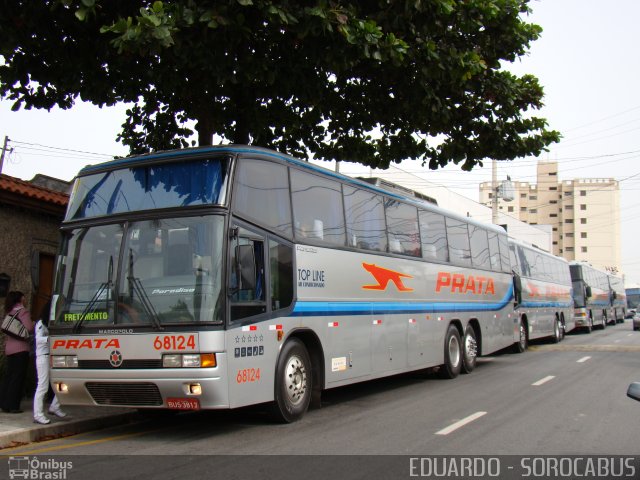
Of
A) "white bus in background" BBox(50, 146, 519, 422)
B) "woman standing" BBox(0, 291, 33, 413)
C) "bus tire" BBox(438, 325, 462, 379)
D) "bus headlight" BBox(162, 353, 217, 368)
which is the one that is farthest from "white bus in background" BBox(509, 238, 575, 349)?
"woman standing" BBox(0, 291, 33, 413)

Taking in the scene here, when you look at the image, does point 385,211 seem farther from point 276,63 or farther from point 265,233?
point 265,233

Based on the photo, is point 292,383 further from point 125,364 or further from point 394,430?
point 125,364

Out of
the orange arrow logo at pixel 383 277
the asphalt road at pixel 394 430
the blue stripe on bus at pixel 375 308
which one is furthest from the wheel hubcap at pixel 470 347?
the orange arrow logo at pixel 383 277

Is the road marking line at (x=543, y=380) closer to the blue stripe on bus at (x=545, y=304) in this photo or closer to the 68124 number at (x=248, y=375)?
the 68124 number at (x=248, y=375)

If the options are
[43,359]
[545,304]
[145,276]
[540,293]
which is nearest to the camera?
[145,276]

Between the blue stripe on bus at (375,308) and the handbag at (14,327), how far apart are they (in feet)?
12.7

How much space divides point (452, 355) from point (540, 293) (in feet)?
34.7

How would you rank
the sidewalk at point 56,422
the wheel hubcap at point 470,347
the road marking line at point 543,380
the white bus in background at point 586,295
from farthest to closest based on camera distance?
the white bus in background at point 586,295, the wheel hubcap at point 470,347, the road marking line at point 543,380, the sidewalk at point 56,422

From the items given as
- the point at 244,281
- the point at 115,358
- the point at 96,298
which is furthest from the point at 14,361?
the point at 244,281

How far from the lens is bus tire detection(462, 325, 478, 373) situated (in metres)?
14.9

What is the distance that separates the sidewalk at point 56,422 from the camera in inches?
304

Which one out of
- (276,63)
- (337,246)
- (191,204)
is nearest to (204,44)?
(276,63)

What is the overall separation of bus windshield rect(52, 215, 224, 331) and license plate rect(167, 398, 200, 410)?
0.84 meters

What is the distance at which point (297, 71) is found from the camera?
419 inches
